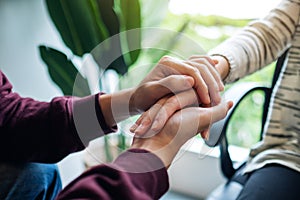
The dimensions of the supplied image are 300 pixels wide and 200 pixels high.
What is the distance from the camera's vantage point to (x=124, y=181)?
469 millimetres

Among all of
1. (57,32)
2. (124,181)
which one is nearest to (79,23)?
(57,32)

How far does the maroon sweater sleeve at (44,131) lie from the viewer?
766 millimetres

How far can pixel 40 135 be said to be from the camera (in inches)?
30.3

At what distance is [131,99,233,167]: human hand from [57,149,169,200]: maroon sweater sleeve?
5 cm

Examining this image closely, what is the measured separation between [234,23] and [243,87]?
48cm

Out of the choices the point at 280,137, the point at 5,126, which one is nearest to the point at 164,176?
the point at 5,126

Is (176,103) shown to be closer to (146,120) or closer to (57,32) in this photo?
(146,120)

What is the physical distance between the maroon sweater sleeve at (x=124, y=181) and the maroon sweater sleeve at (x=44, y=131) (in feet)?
0.84

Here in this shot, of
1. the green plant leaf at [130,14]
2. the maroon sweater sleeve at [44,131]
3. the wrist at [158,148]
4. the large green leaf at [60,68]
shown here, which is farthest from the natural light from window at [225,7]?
the wrist at [158,148]

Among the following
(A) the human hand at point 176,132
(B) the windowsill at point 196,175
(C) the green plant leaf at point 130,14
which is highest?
(C) the green plant leaf at point 130,14

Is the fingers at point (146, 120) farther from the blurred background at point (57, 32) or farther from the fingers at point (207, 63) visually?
the blurred background at point (57, 32)

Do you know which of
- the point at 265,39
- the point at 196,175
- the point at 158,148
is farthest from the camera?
the point at 196,175

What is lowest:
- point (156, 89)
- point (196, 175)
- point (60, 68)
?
point (196, 175)

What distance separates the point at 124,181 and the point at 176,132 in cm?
20
